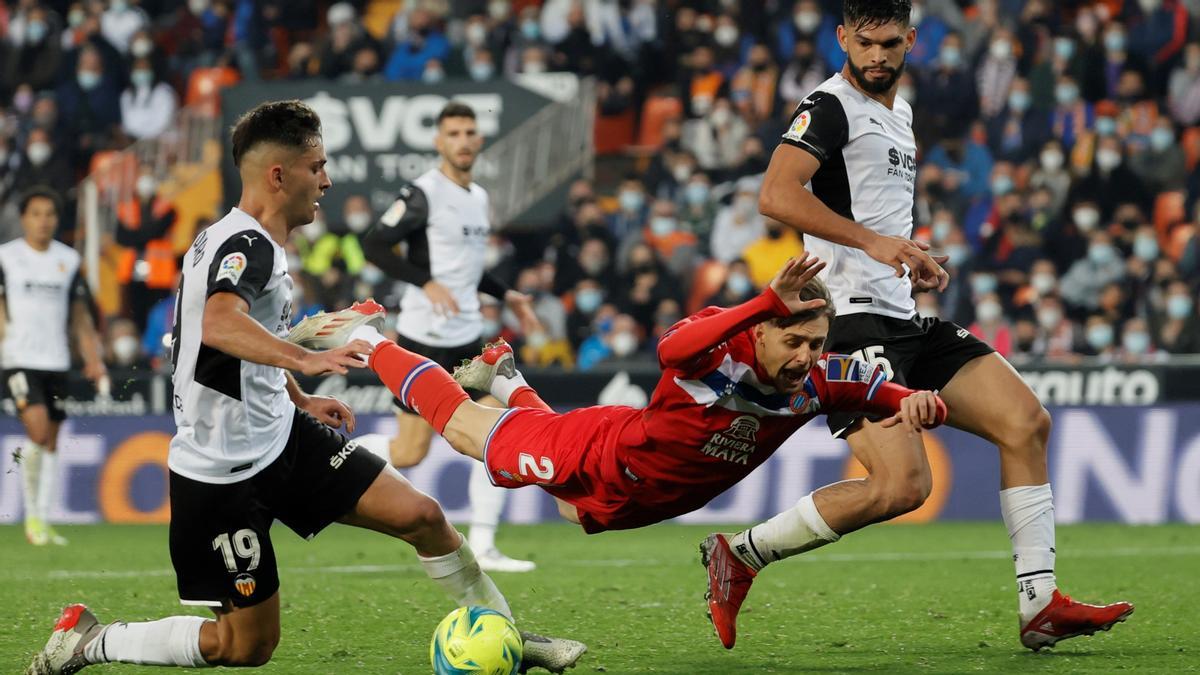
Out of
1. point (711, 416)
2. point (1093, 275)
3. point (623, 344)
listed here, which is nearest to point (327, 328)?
point (711, 416)

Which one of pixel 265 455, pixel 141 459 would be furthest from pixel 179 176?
pixel 265 455

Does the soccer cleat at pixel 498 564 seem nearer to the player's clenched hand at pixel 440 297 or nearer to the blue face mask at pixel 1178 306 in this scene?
the player's clenched hand at pixel 440 297

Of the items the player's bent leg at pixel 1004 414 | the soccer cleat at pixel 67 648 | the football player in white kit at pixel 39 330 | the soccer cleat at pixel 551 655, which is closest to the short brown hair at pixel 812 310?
the player's bent leg at pixel 1004 414

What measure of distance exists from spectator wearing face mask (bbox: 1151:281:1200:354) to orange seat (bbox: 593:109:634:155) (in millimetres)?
6244

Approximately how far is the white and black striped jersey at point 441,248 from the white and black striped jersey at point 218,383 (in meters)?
4.61

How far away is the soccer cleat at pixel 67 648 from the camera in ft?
18.1

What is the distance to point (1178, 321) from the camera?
48.1 feet

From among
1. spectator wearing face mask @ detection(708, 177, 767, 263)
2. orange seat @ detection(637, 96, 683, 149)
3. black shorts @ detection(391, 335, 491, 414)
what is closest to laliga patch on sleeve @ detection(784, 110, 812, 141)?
black shorts @ detection(391, 335, 491, 414)

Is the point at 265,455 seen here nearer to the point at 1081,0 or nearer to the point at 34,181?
the point at 34,181

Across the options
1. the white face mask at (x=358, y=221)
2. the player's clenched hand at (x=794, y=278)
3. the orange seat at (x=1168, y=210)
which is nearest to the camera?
the player's clenched hand at (x=794, y=278)

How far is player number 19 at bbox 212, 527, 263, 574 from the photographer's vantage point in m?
5.35

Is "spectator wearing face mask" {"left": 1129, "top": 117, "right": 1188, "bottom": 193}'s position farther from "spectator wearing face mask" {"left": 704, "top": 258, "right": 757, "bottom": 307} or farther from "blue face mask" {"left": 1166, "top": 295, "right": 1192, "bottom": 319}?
"spectator wearing face mask" {"left": 704, "top": 258, "right": 757, "bottom": 307}

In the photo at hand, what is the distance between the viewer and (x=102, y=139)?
19.0 metres

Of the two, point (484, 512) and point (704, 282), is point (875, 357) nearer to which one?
point (484, 512)
